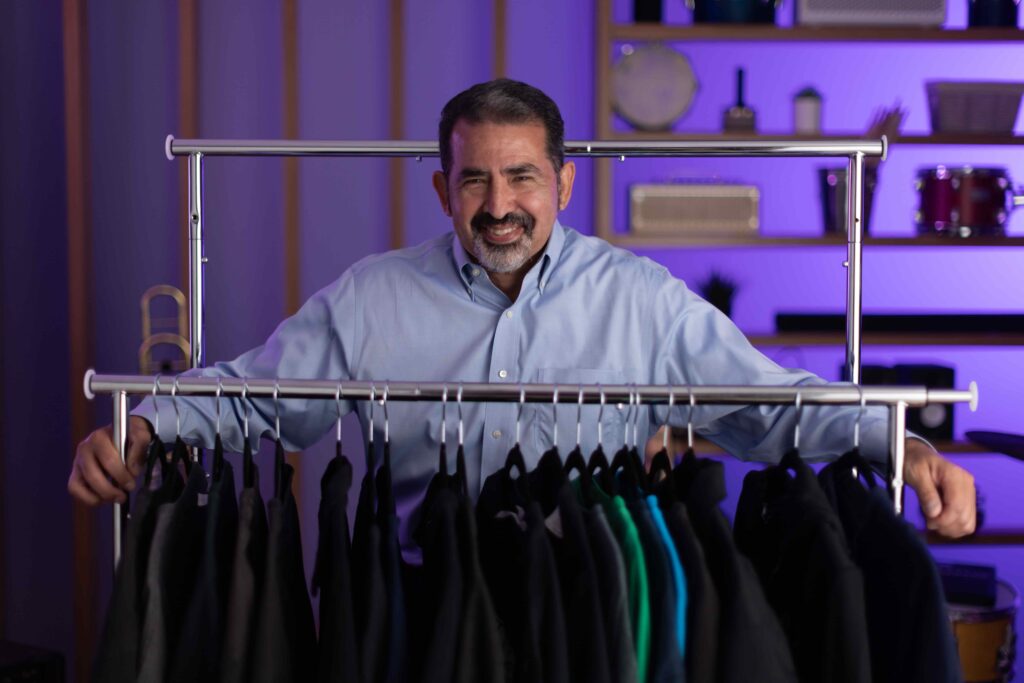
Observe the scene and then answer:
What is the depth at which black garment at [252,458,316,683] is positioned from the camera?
1179mm

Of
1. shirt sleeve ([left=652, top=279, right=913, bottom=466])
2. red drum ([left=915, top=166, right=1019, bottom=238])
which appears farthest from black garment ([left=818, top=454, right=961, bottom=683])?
red drum ([left=915, top=166, right=1019, bottom=238])

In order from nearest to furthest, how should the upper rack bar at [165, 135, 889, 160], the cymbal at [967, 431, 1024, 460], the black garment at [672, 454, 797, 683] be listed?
the black garment at [672, 454, 797, 683] → the upper rack bar at [165, 135, 889, 160] → the cymbal at [967, 431, 1024, 460]

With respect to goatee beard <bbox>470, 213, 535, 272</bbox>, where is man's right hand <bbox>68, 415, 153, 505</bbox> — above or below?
below

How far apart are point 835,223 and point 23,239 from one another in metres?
2.64

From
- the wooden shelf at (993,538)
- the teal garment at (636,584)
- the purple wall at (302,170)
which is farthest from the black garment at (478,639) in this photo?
the wooden shelf at (993,538)

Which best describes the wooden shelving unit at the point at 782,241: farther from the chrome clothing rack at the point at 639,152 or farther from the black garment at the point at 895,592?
the black garment at the point at 895,592

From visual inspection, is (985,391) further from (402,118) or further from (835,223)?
(402,118)

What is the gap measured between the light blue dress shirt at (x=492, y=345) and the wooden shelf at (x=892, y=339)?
1.61m

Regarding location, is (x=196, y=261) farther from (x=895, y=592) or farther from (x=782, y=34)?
(x=782, y=34)

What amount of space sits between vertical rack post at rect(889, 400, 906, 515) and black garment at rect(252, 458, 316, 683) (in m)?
0.74

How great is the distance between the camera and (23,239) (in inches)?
138

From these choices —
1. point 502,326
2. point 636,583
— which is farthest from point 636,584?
point 502,326

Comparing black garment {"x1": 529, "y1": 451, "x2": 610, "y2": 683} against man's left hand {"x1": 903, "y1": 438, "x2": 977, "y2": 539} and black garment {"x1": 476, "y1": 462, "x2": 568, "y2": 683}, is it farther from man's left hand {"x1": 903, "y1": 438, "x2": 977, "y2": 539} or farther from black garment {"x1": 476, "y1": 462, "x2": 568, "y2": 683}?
man's left hand {"x1": 903, "y1": 438, "x2": 977, "y2": 539}

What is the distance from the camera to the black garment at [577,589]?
44.8 inches
